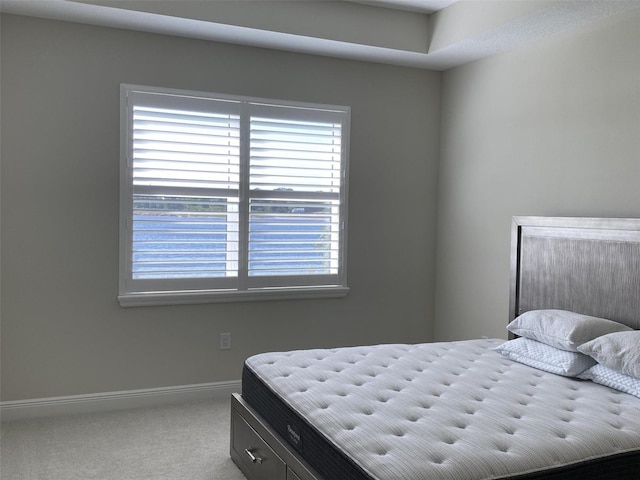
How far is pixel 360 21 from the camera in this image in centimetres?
406

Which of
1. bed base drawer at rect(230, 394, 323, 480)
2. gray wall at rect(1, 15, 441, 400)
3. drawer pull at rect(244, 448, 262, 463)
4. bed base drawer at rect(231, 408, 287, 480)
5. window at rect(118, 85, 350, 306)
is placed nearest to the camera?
bed base drawer at rect(230, 394, 323, 480)

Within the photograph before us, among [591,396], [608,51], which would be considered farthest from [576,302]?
[608,51]

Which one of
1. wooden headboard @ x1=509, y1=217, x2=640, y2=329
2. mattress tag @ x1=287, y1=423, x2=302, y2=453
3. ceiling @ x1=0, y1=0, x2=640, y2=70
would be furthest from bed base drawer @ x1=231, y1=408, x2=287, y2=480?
ceiling @ x1=0, y1=0, x2=640, y2=70

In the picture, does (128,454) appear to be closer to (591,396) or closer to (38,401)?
(38,401)

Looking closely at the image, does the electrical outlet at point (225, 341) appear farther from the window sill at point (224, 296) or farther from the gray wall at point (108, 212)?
the window sill at point (224, 296)

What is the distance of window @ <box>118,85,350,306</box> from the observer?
393 cm

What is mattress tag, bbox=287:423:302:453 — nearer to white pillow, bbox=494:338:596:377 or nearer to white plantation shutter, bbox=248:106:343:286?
white pillow, bbox=494:338:596:377

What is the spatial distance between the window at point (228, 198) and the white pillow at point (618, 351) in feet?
6.93

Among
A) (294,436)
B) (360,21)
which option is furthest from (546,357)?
(360,21)

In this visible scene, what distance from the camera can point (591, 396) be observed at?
2602 mm

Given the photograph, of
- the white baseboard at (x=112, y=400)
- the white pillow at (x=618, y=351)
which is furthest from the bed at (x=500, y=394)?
the white baseboard at (x=112, y=400)

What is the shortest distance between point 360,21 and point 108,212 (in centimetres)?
208

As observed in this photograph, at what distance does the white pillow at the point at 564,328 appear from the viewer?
2.89 metres

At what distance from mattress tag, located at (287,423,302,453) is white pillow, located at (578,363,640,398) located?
4.67 feet
